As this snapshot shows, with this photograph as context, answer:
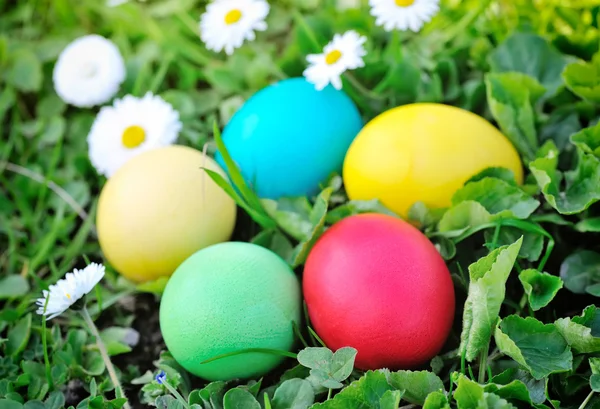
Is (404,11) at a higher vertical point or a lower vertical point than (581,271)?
higher

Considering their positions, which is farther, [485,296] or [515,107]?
[515,107]

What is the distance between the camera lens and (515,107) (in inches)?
42.3

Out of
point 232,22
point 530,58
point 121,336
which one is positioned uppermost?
point 232,22

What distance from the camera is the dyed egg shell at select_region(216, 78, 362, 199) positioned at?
3.45 feet

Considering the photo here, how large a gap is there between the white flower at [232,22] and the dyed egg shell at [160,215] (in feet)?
→ 1.03

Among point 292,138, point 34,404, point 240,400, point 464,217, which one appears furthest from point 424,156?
point 34,404

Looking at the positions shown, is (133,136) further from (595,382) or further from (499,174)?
(595,382)

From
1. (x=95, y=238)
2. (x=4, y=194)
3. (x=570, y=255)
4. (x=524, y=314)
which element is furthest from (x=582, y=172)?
(x=4, y=194)

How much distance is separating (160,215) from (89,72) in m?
0.50

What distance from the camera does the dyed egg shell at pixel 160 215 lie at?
3.26 ft

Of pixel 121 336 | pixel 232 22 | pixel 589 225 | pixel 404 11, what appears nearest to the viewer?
pixel 589 225

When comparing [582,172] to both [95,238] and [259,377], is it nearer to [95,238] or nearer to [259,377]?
[259,377]

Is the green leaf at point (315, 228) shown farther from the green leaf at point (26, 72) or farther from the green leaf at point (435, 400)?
the green leaf at point (26, 72)

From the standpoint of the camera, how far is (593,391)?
2.47 ft
